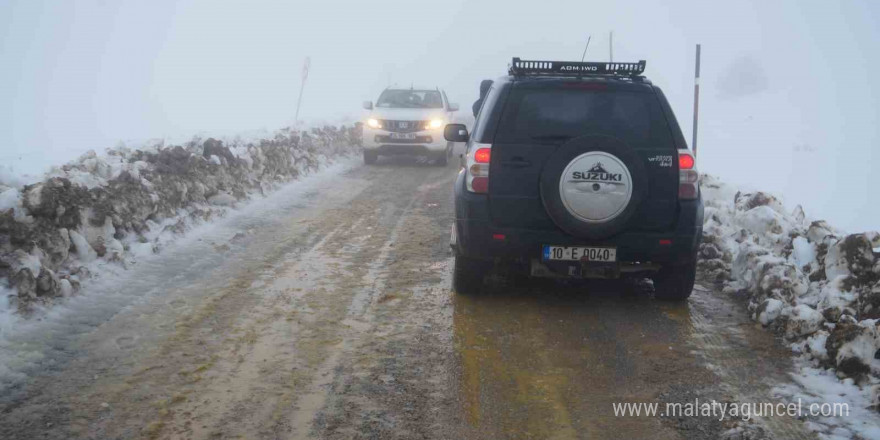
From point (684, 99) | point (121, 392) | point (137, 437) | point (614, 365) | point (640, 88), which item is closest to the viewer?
point (137, 437)

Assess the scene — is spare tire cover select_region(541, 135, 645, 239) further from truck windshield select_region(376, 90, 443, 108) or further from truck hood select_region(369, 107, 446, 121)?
truck windshield select_region(376, 90, 443, 108)

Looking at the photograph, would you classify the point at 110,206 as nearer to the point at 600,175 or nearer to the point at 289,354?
the point at 289,354

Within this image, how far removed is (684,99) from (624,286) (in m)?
63.4

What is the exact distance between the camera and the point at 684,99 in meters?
65.1

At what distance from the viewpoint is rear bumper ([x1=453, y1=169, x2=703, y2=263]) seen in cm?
550

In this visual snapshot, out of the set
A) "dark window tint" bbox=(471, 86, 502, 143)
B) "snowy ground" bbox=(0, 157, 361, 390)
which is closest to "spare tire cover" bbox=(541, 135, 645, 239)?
"dark window tint" bbox=(471, 86, 502, 143)

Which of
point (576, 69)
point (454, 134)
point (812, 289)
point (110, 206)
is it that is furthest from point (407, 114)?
point (812, 289)

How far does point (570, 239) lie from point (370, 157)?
11.7 m

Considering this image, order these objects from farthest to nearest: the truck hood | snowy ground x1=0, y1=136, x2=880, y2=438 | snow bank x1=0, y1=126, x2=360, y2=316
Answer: the truck hood
snow bank x1=0, y1=126, x2=360, y2=316
snowy ground x1=0, y1=136, x2=880, y2=438

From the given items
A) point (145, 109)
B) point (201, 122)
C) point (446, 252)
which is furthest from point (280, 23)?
point (446, 252)

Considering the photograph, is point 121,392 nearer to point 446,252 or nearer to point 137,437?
point 137,437

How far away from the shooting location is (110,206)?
24.3 feet

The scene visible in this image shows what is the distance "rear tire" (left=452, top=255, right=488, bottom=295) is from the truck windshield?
11753mm

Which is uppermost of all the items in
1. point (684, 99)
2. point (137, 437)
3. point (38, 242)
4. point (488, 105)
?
point (684, 99)
